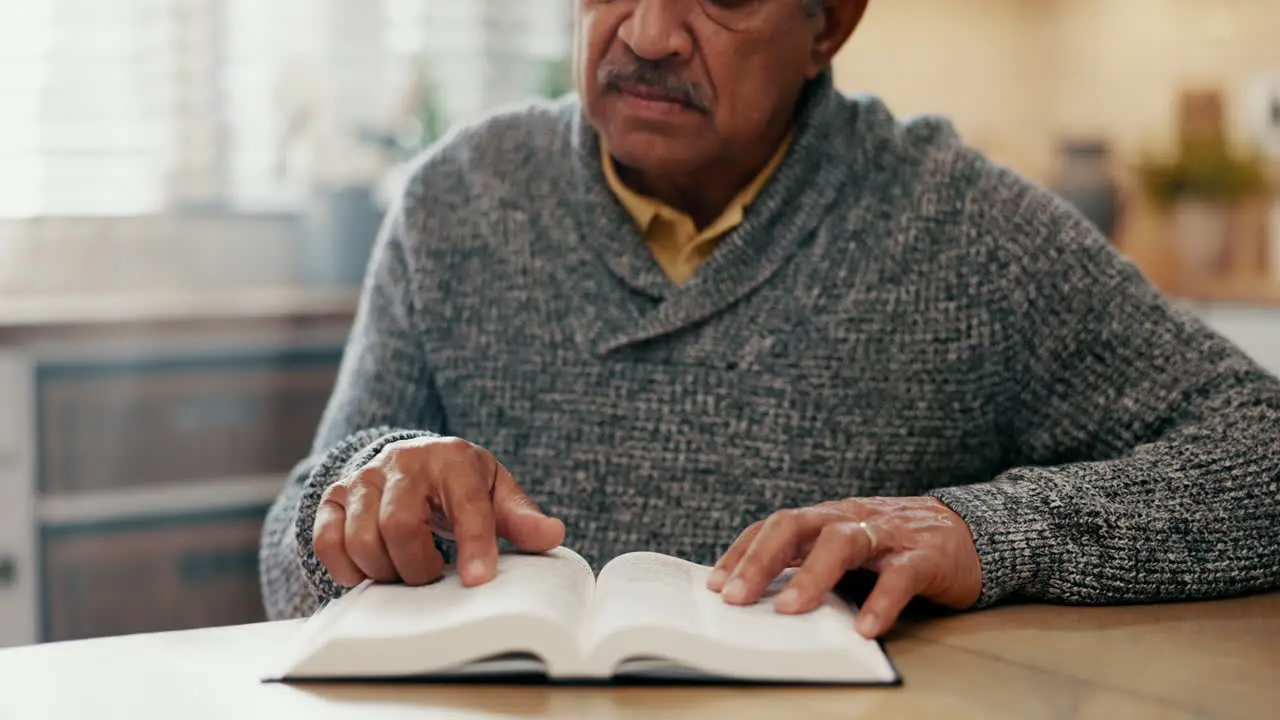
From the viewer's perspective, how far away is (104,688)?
0.75 meters

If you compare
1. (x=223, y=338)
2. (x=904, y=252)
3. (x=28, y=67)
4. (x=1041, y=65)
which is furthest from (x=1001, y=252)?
(x=1041, y=65)

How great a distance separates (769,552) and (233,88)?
196cm

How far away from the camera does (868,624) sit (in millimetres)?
821

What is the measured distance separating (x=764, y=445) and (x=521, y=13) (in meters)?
1.85

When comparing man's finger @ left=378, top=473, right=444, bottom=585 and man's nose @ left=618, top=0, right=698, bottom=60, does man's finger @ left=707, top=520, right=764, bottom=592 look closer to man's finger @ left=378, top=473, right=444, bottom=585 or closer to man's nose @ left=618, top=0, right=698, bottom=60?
man's finger @ left=378, top=473, right=444, bottom=585

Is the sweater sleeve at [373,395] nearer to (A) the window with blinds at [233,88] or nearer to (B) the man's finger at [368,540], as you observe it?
(B) the man's finger at [368,540]

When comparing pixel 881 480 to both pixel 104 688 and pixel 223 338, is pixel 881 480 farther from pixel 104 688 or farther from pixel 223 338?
pixel 223 338

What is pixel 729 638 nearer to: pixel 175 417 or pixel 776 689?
pixel 776 689

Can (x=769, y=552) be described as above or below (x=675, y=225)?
below

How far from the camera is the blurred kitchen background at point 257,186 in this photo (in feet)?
6.82

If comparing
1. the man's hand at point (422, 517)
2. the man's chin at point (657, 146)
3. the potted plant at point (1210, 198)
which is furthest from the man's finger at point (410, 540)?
the potted plant at point (1210, 198)

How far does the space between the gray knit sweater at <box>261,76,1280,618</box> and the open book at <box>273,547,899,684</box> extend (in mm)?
439

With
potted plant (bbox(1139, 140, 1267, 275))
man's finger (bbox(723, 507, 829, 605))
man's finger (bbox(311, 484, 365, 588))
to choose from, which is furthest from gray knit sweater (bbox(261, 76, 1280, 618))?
potted plant (bbox(1139, 140, 1267, 275))

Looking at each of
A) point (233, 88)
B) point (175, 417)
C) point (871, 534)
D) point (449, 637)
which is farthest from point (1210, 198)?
point (449, 637)
